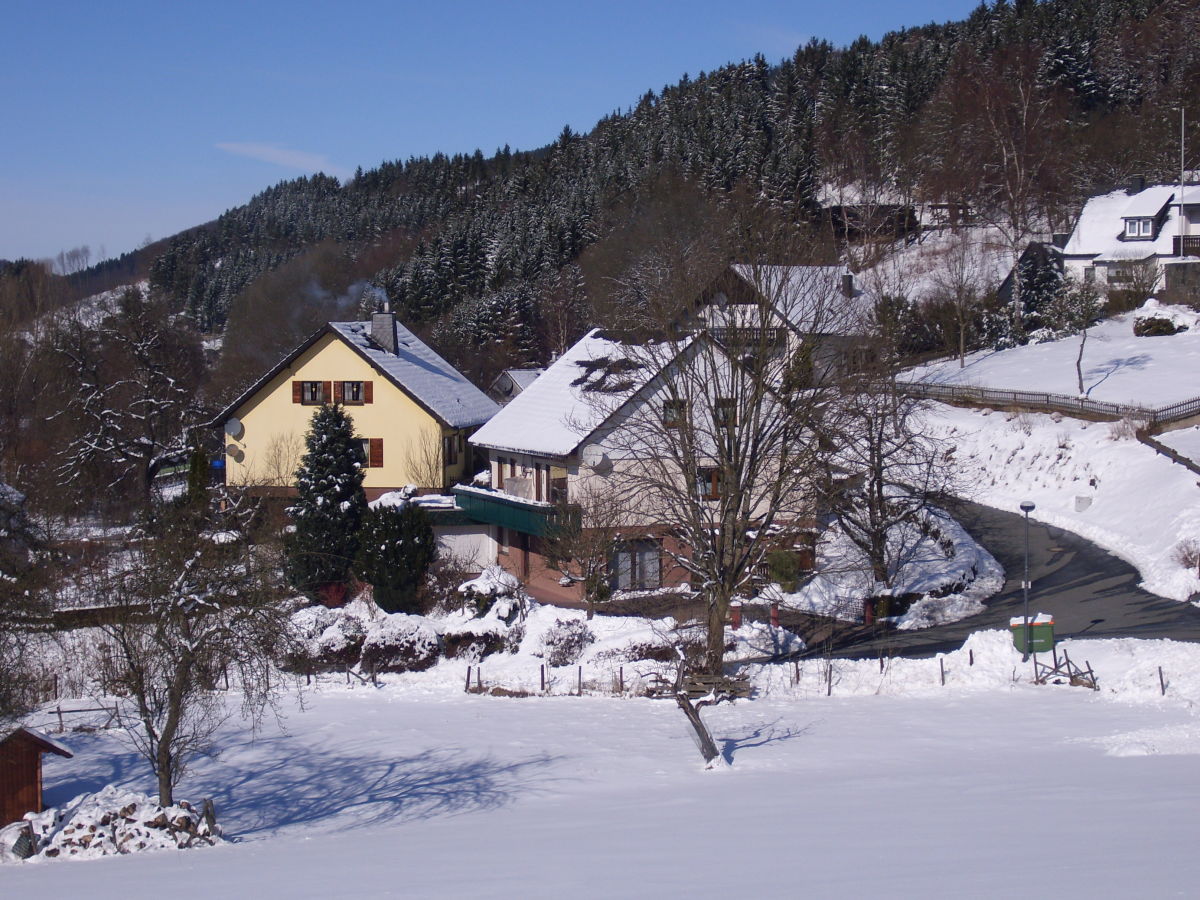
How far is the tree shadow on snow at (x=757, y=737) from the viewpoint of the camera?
18.1 metres

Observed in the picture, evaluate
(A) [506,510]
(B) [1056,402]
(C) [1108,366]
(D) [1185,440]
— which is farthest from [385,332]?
(C) [1108,366]

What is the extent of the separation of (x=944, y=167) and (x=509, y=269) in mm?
32145

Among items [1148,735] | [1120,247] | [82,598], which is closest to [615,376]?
[82,598]

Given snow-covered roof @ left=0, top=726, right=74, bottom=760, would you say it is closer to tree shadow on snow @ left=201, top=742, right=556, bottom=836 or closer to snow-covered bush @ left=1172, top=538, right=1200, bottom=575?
tree shadow on snow @ left=201, top=742, right=556, bottom=836

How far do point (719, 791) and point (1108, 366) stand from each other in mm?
37662

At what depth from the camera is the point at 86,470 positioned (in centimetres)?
4259

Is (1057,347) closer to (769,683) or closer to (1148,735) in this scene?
(769,683)

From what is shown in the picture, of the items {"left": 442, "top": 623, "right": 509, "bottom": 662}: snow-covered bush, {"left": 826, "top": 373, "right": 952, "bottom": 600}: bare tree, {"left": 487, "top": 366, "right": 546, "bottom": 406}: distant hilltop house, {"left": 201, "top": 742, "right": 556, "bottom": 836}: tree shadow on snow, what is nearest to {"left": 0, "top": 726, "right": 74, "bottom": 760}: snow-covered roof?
{"left": 201, "top": 742, "right": 556, "bottom": 836}: tree shadow on snow

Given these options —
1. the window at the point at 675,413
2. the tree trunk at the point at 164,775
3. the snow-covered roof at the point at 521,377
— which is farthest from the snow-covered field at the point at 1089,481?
the tree trunk at the point at 164,775

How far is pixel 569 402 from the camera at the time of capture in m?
33.4

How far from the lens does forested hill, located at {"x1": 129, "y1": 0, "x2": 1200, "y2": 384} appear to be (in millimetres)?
70000

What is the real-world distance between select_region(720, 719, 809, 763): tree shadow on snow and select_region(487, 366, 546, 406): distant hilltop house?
3334 centimetres

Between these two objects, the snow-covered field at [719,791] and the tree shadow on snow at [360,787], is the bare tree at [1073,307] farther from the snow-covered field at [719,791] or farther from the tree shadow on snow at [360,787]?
the tree shadow on snow at [360,787]

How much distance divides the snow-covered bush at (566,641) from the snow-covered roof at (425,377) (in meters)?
14.1
